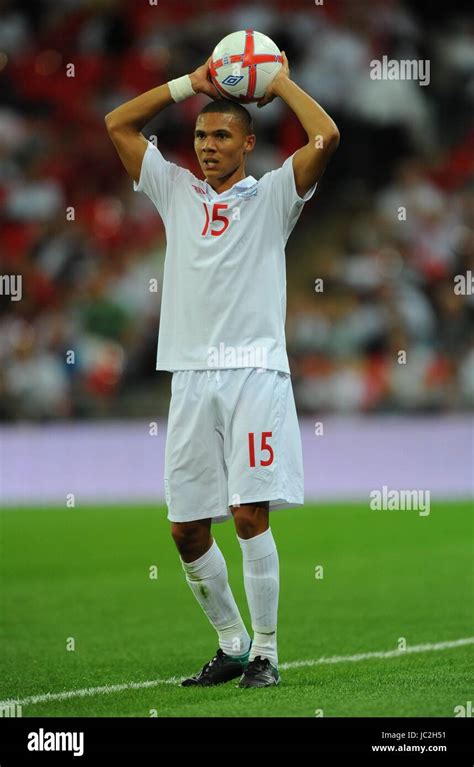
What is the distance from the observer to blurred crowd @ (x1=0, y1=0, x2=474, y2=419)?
Answer: 66.9 feet

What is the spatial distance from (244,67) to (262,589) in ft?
7.71

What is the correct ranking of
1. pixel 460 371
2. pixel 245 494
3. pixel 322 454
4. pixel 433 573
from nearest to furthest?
pixel 245 494 → pixel 433 573 → pixel 322 454 → pixel 460 371

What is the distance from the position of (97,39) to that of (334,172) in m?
4.90

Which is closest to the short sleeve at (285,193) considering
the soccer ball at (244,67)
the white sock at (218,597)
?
the soccer ball at (244,67)

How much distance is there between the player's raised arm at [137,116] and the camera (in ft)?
20.4

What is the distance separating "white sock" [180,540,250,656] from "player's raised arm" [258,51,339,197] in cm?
176

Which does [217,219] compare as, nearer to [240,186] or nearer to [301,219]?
[240,186]

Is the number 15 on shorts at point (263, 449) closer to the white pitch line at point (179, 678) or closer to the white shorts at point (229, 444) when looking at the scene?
the white shorts at point (229, 444)

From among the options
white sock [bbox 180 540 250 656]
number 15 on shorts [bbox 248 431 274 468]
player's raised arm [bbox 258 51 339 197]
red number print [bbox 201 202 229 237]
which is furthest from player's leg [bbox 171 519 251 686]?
player's raised arm [bbox 258 51 339 197]

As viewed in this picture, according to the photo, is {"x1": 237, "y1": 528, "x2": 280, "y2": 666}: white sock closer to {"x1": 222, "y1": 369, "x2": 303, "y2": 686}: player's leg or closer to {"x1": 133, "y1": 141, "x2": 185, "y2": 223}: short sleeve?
{"x1": 222, "y1": 369, "x2": 303, "y2": 686}: player's leg

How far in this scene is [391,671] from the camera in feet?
21.0

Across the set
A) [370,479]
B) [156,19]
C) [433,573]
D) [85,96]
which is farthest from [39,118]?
[433,573]

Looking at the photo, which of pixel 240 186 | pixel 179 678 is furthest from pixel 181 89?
pixel 179 678
